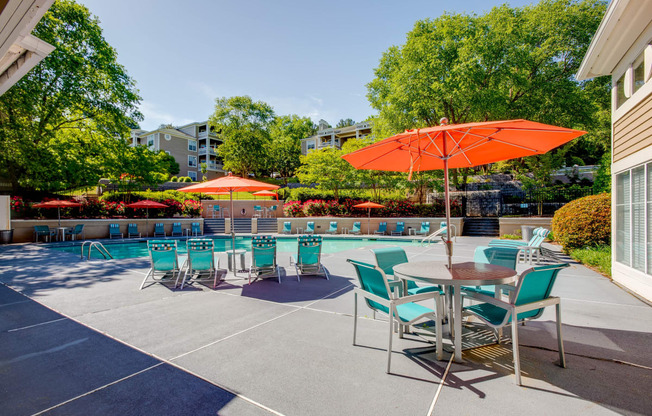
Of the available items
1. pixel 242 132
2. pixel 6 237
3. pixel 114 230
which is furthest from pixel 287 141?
pixel 6 237

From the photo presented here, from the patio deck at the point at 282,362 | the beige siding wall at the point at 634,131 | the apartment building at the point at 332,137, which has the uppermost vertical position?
the apartment building at the point at 332,137

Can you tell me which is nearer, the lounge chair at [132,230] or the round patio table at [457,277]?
the round patio table at [457,277]

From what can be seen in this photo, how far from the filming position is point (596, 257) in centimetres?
804

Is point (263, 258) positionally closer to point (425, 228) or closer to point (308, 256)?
point (308, 256)

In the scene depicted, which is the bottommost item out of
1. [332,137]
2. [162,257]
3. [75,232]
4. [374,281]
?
[75,232]


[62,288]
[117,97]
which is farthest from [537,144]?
[117,97]

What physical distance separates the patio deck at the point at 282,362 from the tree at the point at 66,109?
15.0m

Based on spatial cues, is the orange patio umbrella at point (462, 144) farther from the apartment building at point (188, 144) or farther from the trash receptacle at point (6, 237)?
the apartment building at point (188, 144)

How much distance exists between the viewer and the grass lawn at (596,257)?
7.42m

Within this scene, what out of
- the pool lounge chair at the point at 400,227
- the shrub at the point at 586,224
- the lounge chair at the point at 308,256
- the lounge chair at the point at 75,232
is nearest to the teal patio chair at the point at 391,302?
the lounge chair at the point at 308,256

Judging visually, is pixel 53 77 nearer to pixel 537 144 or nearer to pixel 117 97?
pixel 117 97

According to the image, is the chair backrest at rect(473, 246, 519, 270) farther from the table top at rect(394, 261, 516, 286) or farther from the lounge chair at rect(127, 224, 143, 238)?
the lounge chair at rect(127, 224, 143, 238)

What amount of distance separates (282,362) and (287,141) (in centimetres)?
4762

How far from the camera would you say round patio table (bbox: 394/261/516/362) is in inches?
120
